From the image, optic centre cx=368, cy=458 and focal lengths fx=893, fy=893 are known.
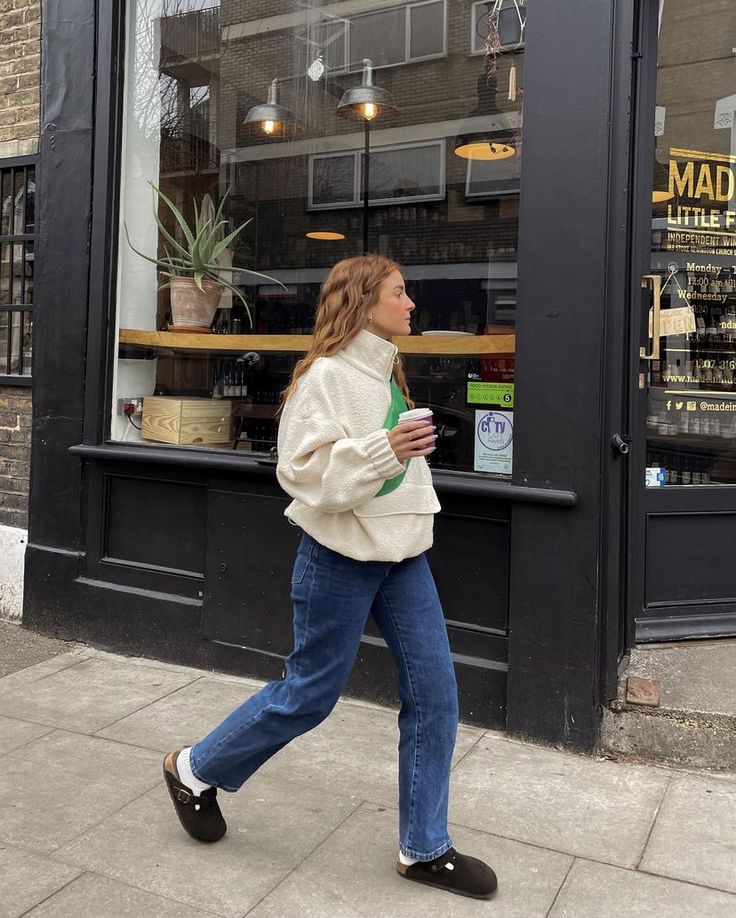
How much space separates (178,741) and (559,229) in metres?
2.70

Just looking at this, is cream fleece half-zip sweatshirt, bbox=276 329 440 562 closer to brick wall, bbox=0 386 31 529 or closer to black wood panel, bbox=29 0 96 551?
black wood panel, bbox=29 0 96 551

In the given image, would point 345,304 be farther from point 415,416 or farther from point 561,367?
point 561,367

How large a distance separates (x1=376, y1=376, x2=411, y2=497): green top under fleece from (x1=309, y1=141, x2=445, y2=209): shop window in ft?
6.91

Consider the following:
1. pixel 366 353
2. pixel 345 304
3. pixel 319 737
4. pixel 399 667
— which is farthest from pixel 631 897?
pixel 345 304

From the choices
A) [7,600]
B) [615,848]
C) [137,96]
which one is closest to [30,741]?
[7,600]

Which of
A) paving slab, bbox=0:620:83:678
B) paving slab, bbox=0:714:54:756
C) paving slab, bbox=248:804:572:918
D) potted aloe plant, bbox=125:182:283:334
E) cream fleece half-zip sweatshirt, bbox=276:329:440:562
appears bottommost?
paving slab, bbox=248:804:572:918

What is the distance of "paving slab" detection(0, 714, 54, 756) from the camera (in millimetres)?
3746

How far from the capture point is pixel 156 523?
195 inches

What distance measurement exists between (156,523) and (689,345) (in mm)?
2953

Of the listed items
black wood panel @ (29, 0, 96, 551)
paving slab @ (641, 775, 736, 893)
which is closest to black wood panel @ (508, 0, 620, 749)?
paving slab @ (641, 775, 736, 893)

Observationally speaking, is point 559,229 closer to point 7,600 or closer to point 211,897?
point 211,897

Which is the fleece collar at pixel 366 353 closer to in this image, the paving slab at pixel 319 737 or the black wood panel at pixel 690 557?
the paving slab at pixel 319 737

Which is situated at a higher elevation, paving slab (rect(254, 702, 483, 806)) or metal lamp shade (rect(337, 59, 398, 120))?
metal lamp shade (rect(337, 59, 398, 120))

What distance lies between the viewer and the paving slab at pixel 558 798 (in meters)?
3.04
